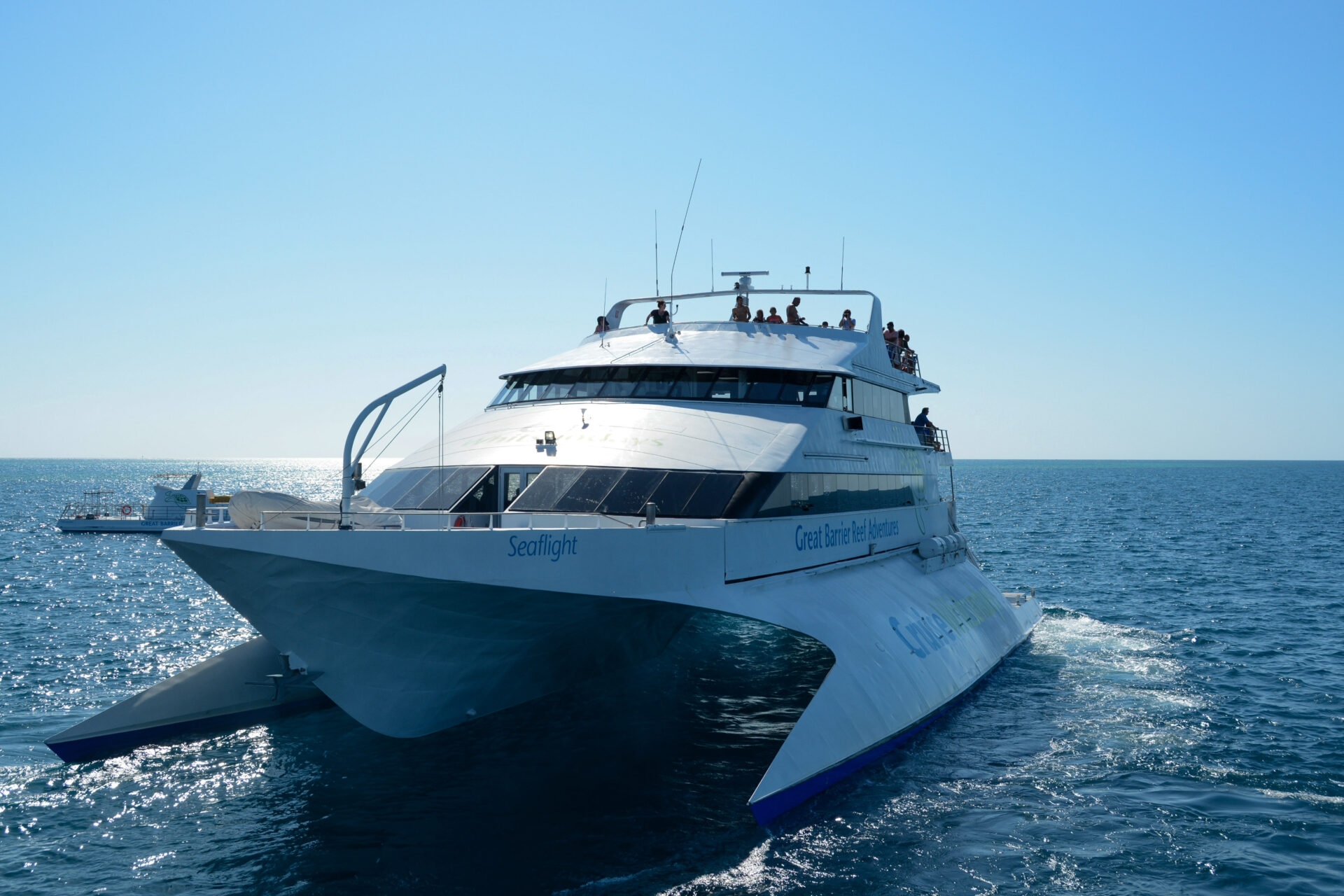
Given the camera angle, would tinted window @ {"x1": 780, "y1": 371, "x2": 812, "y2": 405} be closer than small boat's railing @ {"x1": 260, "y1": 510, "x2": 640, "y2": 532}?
No

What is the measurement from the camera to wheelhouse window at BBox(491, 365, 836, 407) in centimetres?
1716

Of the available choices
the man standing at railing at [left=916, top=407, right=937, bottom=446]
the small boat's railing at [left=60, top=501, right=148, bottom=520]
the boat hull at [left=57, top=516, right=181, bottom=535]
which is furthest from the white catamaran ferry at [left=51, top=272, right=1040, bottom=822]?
the small boat's railing at [left=60, top=501, right=148, bottom=520]

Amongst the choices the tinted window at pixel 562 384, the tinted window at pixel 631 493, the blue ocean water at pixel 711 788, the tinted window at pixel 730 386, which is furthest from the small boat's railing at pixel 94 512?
the tinted window at pixel 631 493

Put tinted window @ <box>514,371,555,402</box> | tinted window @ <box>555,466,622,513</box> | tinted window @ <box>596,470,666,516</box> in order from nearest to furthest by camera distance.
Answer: tinted window @ <box>596,470,666,516</box>
tinted window @ <box>555,466,622,513</box>
tinted window @ <box>514,371,555,402</box>

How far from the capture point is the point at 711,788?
13180mm

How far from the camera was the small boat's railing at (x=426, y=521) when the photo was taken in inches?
428

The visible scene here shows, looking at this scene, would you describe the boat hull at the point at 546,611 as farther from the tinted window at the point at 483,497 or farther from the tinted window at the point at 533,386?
the tinted window at the point at 533,386

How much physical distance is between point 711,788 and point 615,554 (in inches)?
166

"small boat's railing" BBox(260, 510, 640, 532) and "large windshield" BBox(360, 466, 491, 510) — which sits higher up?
"large windshield" BBox(360, 466, 491, 510)

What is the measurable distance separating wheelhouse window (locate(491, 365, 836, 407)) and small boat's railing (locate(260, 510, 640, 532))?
4.64 metres

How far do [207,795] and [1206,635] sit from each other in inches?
983

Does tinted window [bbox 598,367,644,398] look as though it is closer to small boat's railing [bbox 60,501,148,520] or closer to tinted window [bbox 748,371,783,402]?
tinted window [bbox 748,371,783,402]

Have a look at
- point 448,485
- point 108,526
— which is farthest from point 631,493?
point 108,526

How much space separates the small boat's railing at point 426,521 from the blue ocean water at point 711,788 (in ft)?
12.9
